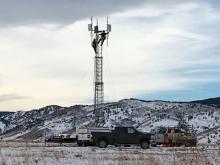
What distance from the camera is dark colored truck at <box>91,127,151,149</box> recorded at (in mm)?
46750

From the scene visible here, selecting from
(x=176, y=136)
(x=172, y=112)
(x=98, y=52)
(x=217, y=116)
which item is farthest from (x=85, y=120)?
(x=176, y=136)

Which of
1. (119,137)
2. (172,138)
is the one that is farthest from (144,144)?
(172,138)

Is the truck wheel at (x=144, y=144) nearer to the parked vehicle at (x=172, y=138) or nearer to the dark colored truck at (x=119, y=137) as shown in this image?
the dark colored truck at (x=119, y=137)

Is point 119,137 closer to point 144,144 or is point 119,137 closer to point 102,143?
point 102,143

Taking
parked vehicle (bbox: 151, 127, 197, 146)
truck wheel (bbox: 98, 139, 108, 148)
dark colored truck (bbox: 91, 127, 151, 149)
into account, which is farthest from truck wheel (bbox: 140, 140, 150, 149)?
parked vehicle (bbox: 151, 127, 197, 146)

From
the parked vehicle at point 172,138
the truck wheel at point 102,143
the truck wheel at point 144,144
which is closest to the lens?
the truck wheel at point 144,144

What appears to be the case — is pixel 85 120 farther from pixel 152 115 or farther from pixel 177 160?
pixel 177 160

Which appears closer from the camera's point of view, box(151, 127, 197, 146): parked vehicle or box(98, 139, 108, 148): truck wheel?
box(98, 139, 108, 148): truck wheel

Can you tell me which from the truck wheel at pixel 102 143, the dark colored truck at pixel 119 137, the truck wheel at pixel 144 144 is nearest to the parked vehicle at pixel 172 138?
the dark colored truck at pixel 119 137

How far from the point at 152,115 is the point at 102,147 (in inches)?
5551

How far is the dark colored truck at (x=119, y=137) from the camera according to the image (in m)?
46.8

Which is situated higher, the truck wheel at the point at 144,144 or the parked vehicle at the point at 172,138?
the parked vehicle at the point at 172,138

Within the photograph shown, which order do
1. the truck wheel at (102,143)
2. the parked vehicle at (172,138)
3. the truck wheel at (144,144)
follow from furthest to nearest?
the parked vehicle at (172,138), the truck wheel at (102,143), the truck wheel at (144,144)

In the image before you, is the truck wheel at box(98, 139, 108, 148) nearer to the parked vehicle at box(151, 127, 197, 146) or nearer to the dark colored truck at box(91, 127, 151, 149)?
the dark colored truck at box(91, 127, 151, 149)
